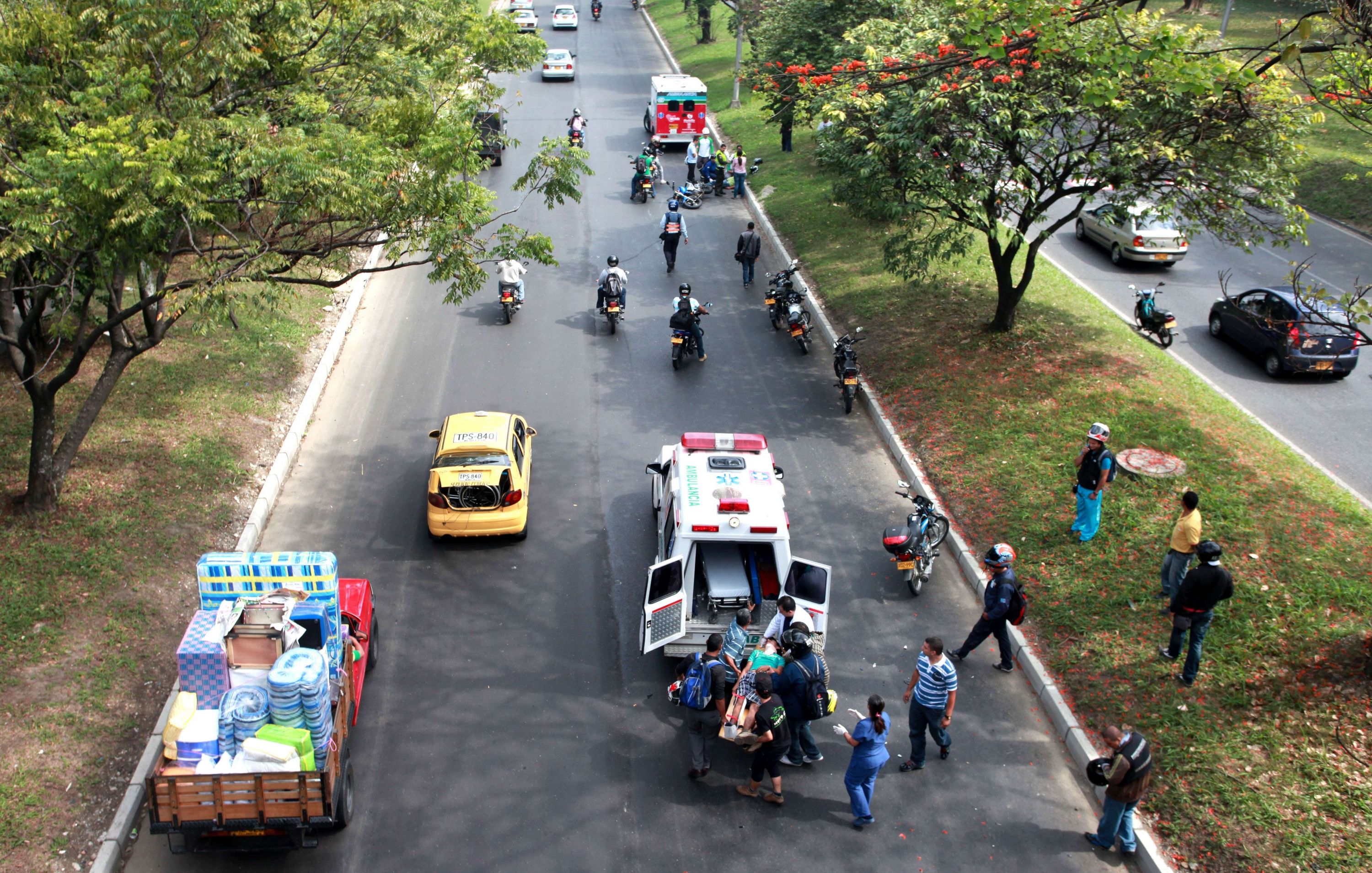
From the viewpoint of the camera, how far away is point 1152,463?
1465 cm

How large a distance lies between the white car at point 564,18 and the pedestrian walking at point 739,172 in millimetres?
32229

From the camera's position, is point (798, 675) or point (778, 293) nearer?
point (798, 675)

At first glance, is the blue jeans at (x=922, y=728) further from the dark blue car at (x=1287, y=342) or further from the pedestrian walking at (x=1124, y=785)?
the dark blue car at (x=1287, y=342)

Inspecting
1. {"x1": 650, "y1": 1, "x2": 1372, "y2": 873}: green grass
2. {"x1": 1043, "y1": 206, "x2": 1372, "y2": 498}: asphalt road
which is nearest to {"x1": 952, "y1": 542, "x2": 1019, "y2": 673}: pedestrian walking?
{"x1": 650, "y1": 1, "x2": 1372, "y2": 873}: green grass

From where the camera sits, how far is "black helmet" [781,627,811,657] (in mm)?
9758

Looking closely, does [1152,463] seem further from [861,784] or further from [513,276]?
[513,276]

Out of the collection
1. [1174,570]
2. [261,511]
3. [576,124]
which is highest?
[576,124]

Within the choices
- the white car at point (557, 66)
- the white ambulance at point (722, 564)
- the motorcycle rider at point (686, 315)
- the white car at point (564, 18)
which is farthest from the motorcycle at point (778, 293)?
the white car at point (564, 18)

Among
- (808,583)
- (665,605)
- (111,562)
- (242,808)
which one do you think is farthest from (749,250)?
(242,808)

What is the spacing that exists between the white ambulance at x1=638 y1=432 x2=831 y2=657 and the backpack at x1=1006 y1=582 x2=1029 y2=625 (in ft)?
6.54

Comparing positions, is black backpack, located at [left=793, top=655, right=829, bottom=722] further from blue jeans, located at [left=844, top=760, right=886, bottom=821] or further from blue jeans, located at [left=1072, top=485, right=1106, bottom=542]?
blue jeans, located at [left=1072, top=485, right=1106, bottom=542]

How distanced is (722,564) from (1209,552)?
5.20 m

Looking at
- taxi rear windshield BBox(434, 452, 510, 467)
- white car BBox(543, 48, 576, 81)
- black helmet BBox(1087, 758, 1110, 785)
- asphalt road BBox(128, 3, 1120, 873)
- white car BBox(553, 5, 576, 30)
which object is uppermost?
white car BBox(553, 5, 576, 30)

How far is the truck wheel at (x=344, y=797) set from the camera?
9.08 m
